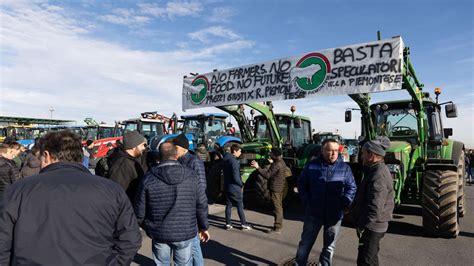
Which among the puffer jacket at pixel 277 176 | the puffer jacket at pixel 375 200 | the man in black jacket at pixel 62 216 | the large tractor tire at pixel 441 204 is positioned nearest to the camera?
the man in black jacket at pixel 62 216

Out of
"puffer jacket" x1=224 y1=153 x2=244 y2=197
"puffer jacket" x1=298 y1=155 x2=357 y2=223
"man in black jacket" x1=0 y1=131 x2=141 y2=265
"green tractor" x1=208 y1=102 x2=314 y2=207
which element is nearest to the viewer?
"man in black jacket" x1=0 y1=131 x2=141 y2=265

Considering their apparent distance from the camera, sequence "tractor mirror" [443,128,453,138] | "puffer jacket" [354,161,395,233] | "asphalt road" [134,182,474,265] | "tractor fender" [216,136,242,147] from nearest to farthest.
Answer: "puffer jacket" [354,161,395,233] → "asphalt road" [134,182,474,265] → "tractor mirror" [443,128,453,138] → "tractor fender" [216,136,242,147]

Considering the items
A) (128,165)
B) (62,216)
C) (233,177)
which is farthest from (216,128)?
(62,216)

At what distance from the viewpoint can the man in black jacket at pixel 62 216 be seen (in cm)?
169

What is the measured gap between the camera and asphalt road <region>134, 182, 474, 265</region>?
4707 millimetres

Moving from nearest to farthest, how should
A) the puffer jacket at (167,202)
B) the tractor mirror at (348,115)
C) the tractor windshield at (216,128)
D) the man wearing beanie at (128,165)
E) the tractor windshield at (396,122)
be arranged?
the puffer jacket at (167,202)
the man wearing beanie at (128,165)
the tractor windshield at (396,122)
the tractor mirror at (348,115)
the tractor windshield at (216,128)

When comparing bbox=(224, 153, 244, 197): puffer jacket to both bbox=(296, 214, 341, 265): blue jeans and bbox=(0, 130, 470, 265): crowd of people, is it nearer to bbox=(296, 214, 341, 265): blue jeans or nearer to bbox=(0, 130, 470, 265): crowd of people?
bbox=(0, 130, 470, 265): crowd of people

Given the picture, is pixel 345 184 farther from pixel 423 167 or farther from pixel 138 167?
pixel 423 167

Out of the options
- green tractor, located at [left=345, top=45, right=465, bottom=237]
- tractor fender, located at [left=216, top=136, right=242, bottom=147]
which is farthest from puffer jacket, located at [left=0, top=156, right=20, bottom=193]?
tractor fender, located at [left=216, top=136, right=242, bottom=147]

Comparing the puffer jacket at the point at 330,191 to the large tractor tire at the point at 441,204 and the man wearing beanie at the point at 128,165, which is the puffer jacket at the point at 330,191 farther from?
the large tractor tire at the point at 441,204

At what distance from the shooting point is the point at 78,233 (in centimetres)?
177

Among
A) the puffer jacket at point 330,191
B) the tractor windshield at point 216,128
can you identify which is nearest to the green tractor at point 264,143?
the tractor windshield at point 216,128

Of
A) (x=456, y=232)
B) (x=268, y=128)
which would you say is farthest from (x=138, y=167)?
(x=268, y=128)

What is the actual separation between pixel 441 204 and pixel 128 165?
5.03 m
